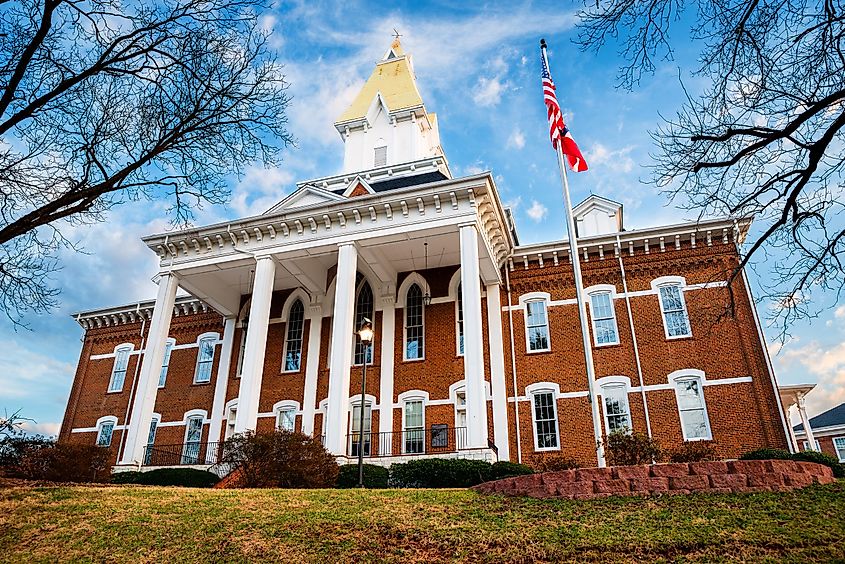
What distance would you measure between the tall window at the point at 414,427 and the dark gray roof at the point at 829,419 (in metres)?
31.4

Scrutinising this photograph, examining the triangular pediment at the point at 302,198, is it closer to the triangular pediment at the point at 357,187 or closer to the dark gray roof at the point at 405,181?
the triangular pediment at the point at 357,187

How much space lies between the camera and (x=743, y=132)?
7734mm

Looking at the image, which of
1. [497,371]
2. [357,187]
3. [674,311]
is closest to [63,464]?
[497,371]

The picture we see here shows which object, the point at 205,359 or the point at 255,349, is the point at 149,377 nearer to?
the point at 255,349

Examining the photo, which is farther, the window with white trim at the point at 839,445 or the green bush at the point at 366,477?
the window with white trim at the point at 839,445

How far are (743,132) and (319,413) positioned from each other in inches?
767

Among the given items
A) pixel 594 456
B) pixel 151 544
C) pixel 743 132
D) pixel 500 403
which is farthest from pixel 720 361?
pixel 151 544

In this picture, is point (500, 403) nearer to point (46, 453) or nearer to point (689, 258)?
point (689, 258)

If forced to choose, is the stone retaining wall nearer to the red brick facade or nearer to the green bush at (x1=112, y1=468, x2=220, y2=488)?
the red brick facade

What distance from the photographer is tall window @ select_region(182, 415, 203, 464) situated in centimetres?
2550

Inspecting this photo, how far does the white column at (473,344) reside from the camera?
661 inches

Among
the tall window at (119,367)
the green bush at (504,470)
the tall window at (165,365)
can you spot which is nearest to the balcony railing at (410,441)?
the green bush at (504,470)

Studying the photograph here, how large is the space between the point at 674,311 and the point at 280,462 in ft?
50.7

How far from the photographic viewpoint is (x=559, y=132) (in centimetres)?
1792
